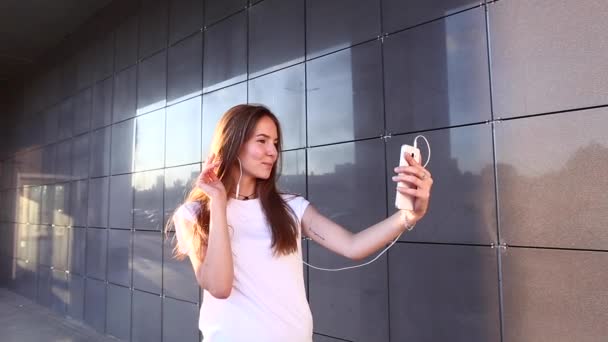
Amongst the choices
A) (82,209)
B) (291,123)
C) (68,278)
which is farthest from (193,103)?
(68,278)

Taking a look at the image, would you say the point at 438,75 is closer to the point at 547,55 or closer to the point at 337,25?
the point at 547,55

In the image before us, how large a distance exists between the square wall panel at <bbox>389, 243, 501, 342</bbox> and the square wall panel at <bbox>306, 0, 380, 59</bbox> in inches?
52.1

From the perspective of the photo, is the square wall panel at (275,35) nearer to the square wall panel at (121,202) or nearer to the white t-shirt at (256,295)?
the white t-shirt at (256,295)

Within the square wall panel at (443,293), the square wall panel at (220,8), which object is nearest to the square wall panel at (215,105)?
the square wall panel at (220,8)

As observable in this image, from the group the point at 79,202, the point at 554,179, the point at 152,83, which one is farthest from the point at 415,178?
the point at 79,202

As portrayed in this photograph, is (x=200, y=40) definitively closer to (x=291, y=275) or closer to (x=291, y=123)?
(x=291, y=123)

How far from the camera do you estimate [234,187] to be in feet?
4.33

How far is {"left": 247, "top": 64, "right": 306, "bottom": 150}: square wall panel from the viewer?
2.98m

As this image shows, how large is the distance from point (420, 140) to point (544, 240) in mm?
782

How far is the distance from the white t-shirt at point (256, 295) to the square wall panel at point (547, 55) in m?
1.36

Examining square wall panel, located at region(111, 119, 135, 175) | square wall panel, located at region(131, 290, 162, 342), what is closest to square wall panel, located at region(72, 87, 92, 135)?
square wall panel, located at region(111, 119, 135, 175)

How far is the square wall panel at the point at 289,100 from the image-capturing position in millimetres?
2984

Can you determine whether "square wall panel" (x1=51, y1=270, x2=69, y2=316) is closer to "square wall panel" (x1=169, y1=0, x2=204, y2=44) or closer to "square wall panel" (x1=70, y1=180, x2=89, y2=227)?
"square wall panel" (x1=70, y1=180, x2=89, y2=227)

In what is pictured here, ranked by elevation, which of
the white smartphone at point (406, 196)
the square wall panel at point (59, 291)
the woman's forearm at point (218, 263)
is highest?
the white smartphone at point (406, 196)
